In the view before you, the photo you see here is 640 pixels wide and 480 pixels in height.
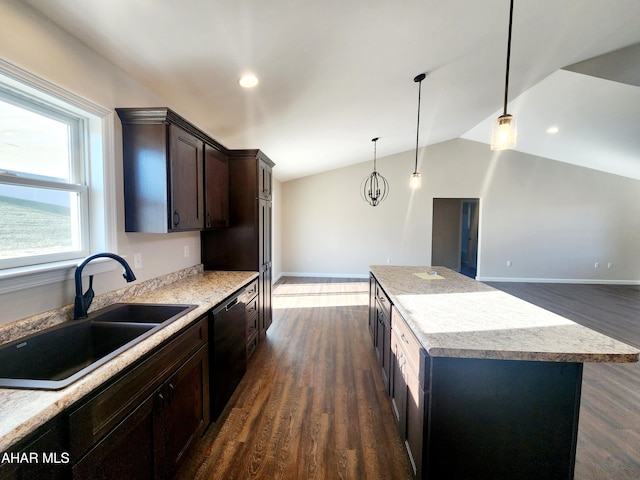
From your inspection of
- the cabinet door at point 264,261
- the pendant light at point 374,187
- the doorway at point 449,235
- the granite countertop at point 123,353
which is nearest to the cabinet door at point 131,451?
the granite countertop at point 123,353

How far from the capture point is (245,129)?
310 cm

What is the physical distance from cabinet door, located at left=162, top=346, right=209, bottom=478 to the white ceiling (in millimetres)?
1883

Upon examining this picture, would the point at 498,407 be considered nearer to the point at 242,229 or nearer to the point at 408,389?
the point at 408,389

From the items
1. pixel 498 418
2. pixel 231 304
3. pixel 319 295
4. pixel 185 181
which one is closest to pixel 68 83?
pixel 185 181

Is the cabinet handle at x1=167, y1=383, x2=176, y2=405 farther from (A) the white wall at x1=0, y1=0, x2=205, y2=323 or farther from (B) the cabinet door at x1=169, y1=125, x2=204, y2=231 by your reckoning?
(B) the cabinet door at x1=169, y1=125, x2=204, y2=231

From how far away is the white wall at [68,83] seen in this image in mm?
1234

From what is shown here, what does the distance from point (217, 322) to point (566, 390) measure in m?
1.91

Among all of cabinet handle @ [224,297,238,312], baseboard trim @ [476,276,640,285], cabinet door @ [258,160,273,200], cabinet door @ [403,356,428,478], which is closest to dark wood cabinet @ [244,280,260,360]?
cabinet handle @ [224,297,238,312]

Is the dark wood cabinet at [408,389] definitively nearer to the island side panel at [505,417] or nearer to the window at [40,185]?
the island side panel at [505,417]

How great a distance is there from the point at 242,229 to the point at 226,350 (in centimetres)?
133

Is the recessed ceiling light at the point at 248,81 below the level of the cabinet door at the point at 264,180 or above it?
above

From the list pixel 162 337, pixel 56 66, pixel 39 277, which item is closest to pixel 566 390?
pixel 162 337

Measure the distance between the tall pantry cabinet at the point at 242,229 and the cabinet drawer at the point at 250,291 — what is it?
15cm
